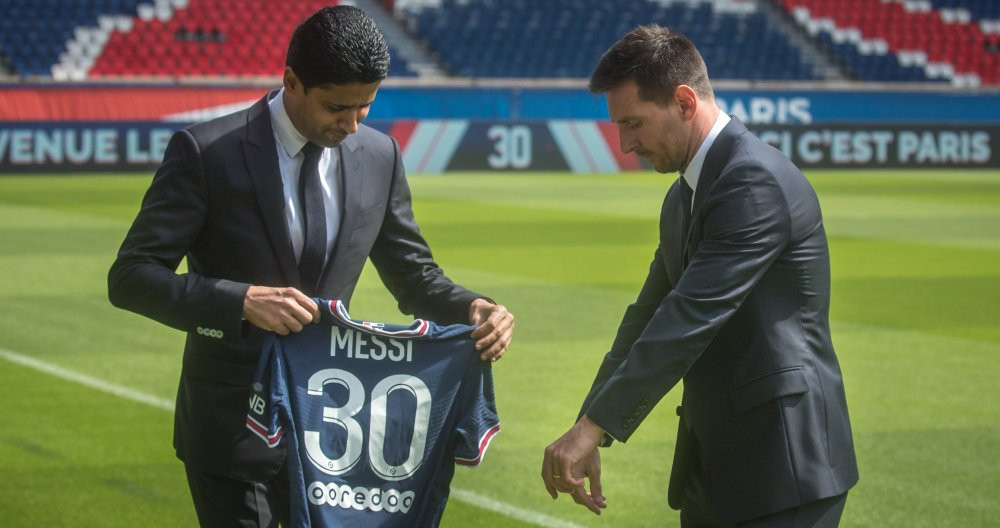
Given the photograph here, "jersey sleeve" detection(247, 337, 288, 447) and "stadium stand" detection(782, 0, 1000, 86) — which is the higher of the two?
"jersey sleeve" detection(247, 337, 288, 447)

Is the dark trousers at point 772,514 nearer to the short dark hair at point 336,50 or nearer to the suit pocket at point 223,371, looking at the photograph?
the suit pocket at point 223,371

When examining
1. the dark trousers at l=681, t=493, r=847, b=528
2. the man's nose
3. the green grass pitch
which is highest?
the man's nose

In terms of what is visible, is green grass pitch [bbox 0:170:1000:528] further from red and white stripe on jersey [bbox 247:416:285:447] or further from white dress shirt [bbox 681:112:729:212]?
white dress shirt [bbox 681:112:729:212]

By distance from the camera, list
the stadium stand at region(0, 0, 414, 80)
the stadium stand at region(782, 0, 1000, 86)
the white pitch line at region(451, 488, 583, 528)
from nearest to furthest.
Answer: the white pitch line at region(451, 488, 583, 528) → the stadium stand at region(0, 0, 414, 80) → the stadium stand at region(782, 0, 1000, 86)

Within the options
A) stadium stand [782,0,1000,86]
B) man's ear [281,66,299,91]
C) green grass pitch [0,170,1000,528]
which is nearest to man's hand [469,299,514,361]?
man's ear [281,66,299,91]

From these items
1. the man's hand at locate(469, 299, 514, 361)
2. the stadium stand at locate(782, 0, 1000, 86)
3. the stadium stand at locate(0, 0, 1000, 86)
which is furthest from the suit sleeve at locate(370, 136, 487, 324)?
the stadium stand at locate(782, 0, 1000, 86)

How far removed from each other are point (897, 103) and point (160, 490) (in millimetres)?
27990

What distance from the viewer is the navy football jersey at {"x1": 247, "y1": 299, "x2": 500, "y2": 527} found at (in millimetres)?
3920

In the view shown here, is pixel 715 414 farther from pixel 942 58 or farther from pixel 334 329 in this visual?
pixel 942 58

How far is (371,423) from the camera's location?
3.97 m

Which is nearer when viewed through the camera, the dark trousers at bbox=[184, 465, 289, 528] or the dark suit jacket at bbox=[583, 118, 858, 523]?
the dark suit jacket at bbox=[583, 118, 858, 523]

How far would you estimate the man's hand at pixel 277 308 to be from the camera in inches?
147

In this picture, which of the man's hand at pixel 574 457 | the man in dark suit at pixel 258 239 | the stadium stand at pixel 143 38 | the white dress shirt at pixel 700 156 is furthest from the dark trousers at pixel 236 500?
the stadium stand at pixel 143 38

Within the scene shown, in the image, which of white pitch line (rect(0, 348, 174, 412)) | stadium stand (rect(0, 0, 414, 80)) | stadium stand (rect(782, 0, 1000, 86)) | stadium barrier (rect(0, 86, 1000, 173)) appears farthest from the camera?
stadium stand (rect(782, 0, 1000, 86))
